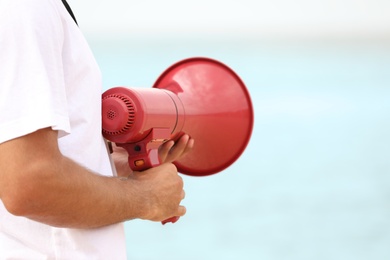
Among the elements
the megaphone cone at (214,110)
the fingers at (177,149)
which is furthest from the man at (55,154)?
the megaphone cone at (214,110)

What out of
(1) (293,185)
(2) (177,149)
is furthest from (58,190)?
(1) (293,185)

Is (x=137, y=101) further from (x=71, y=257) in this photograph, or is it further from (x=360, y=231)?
(x=360, y=231)

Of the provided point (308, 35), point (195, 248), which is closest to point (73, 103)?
point (195, 248)

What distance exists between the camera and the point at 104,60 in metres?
7.89

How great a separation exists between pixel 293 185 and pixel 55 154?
3.83 m

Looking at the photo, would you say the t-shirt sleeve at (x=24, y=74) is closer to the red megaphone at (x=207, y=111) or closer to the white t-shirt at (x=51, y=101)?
the white t-shirt at (x=51, y=101)

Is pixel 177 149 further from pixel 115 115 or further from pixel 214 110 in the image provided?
pixel 115 115

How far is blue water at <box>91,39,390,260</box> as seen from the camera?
3705 mm

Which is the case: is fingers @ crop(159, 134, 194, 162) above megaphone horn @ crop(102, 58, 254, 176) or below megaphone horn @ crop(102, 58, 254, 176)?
below

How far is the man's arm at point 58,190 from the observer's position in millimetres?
925

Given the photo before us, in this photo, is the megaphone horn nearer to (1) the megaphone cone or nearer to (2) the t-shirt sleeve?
(1) the megaphone cone

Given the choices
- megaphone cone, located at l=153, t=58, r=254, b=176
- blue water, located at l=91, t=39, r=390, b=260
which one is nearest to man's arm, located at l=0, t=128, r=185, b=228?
megaphone cone, located at l=153, t=58, r=254, b=176

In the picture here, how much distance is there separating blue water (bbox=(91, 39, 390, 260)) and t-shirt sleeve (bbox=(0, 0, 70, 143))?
2.66 meters

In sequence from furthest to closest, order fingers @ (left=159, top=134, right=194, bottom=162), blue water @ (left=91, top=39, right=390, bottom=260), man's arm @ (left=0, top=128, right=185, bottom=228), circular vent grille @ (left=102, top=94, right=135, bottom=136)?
blue water @ (left=91, top=39, right=390, bottom=260)
fingers @ (left=159, top=134, right=194, bottom=162)
circular vent grille @ (left=102, top=94, right=135, bottom=136)
man's arm @ (left=0, top=128, right=185, bottom=228)
